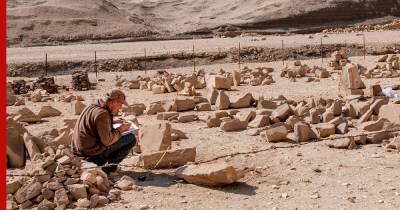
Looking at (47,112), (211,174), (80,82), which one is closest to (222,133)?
(211,174)

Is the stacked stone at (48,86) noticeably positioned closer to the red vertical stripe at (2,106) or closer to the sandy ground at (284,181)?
the sandy ground at (284,181)

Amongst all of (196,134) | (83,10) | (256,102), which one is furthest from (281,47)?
(83,10)

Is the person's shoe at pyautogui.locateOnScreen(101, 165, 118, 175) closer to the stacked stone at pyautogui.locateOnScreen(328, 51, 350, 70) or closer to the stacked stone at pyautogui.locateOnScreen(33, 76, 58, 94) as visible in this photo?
the stacked stone at pyautogui.locateOnScreen(33, 76, 58, 94)

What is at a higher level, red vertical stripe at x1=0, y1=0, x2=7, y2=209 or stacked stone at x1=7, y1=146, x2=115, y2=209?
red vertical stripe at x1=0, y1=0, x2=7, y2=209

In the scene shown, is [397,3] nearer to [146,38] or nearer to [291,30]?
[291,30]

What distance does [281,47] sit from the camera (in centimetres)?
2612

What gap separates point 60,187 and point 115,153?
3.79 ft

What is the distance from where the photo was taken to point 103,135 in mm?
6746

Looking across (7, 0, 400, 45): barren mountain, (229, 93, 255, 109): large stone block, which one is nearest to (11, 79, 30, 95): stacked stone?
(229, 93, 255, 109): large stone block

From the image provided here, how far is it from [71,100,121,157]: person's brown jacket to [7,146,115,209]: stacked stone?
0.32m

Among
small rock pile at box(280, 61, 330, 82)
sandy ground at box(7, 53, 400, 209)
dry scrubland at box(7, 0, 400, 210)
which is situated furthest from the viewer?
small rock pile at box(280, 61, 330, 82)

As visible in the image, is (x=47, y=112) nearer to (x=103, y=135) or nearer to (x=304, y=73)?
(x=103, y=135)

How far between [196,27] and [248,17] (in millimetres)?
4284

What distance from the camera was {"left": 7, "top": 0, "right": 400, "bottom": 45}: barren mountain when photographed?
36.4 meters
